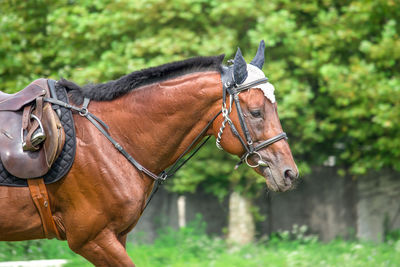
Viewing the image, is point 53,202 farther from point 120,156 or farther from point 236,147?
point 236,147

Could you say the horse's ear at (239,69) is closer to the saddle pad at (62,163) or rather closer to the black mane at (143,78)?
the black mane at (143,78)

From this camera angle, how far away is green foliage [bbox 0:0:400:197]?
782 centimetres

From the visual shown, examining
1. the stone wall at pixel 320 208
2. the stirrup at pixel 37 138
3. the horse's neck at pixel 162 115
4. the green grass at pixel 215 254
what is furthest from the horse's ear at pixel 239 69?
the stone wall at pixel 320 208

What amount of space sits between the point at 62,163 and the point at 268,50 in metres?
5.79

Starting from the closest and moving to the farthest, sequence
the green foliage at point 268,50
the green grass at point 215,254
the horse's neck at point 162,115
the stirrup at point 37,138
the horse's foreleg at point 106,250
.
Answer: the stirrup at point 37,138
the horse's foreleg at point 106,250
the horse's neck at point 162,115
the green grass at point 215,254
the green foliage at point 268,50

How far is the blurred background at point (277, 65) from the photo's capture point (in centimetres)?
784

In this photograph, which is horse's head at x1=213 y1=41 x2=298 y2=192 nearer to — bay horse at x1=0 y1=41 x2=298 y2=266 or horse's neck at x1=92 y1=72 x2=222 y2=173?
bay horse at x1=0 y1=41 x2=298 y2=266

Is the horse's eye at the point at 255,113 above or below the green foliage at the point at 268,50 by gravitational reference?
above

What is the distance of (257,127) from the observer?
3.61 metres

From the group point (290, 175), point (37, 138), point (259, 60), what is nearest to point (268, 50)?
point (259, 60)

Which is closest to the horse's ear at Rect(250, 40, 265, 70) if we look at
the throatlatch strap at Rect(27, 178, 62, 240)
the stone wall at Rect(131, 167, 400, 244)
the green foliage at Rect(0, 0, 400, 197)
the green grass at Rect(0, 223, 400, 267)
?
the throatlatch strap at Rect(27, 178, 62, 240)

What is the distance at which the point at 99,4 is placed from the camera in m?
8.36

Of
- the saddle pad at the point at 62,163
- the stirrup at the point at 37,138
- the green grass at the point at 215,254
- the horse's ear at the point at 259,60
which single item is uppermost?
the horse's ear at the point at 259,60

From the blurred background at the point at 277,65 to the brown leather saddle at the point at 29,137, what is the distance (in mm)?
4278
